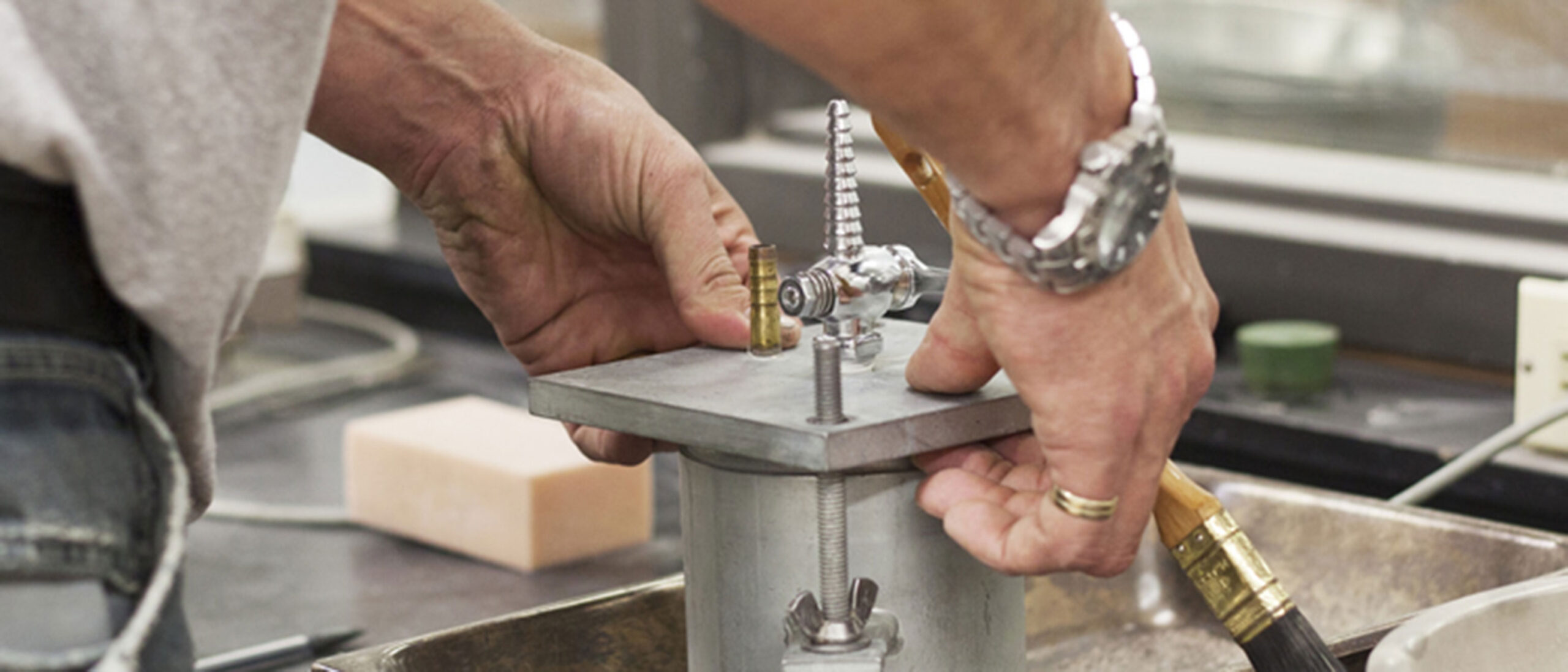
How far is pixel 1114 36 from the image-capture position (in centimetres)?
65

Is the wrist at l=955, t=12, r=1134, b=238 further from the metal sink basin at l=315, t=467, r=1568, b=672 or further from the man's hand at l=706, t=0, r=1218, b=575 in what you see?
the metal sink basin at l=315, t=467, r=1568, b=672

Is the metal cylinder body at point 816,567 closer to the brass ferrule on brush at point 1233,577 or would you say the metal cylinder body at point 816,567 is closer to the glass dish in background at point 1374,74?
the brass ferrule on brush at point 1233,577

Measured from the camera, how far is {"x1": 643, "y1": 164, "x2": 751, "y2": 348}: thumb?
0.87 m

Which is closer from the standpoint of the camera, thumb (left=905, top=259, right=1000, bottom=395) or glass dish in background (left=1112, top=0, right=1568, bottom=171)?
thumb (left=905, top=259, right=1000, bottom=395)

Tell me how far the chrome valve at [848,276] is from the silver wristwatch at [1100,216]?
14 centimetres

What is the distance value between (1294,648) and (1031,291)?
223 mm

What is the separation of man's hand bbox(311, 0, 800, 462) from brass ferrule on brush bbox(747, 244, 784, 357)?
48 millimetres

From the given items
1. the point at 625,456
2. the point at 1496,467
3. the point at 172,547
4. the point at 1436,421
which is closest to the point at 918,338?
the point at 625,456

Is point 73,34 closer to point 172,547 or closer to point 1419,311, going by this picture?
Result: point 172,547

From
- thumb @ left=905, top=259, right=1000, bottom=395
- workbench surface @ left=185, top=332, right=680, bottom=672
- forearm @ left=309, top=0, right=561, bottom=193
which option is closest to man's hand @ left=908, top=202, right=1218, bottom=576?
thumb @ left=905, top=259, right=1000, bottom=395

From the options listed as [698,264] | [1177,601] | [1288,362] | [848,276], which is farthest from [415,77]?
[1288,362]

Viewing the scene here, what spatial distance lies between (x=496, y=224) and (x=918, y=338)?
Result: 0.91 feet

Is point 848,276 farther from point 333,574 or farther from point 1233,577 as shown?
point 333,574

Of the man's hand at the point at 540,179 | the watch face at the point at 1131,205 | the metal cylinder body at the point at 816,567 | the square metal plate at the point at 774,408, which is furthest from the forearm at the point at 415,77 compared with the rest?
the watch face at the point at 1131,205
